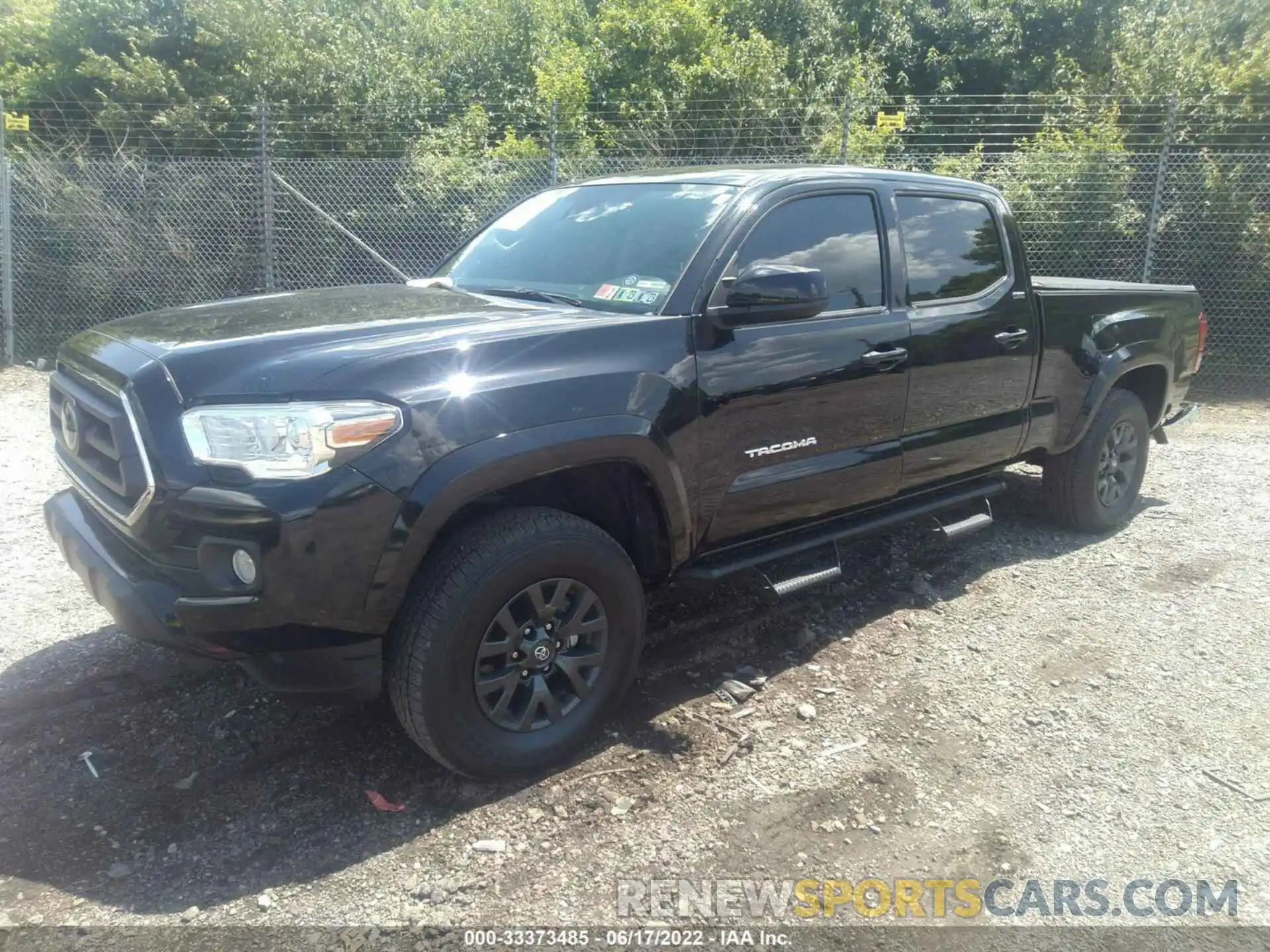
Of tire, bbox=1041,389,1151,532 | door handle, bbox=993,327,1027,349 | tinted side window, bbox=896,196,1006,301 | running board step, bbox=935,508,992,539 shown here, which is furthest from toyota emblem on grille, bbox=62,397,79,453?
tire, bbox=1041,389,1151,532

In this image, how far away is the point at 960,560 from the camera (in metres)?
5.23

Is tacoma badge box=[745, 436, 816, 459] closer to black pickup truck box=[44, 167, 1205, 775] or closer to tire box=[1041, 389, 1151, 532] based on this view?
black pickup truck box=[44, 167, 1205, 775]

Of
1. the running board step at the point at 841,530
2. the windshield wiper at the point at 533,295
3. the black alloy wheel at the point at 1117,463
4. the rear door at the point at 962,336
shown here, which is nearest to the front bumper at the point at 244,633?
the running board step at the point at 841,530

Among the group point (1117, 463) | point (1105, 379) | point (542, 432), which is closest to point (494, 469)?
point (542, 432)

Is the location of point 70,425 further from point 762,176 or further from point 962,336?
point 962,336

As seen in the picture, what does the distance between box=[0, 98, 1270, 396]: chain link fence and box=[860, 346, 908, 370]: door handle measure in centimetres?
619

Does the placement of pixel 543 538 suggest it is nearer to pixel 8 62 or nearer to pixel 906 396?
pixel 906 396

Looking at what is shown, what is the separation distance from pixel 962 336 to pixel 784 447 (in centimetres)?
129

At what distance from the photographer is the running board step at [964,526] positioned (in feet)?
Result: 14.9

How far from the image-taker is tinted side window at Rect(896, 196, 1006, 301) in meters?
4.30

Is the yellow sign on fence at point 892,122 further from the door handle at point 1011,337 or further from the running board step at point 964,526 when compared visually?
the running board step at point 964,526

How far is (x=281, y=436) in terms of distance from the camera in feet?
8.45

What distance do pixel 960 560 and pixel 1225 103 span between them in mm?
8188

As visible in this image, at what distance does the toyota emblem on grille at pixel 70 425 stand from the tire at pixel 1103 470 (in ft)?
15.7
